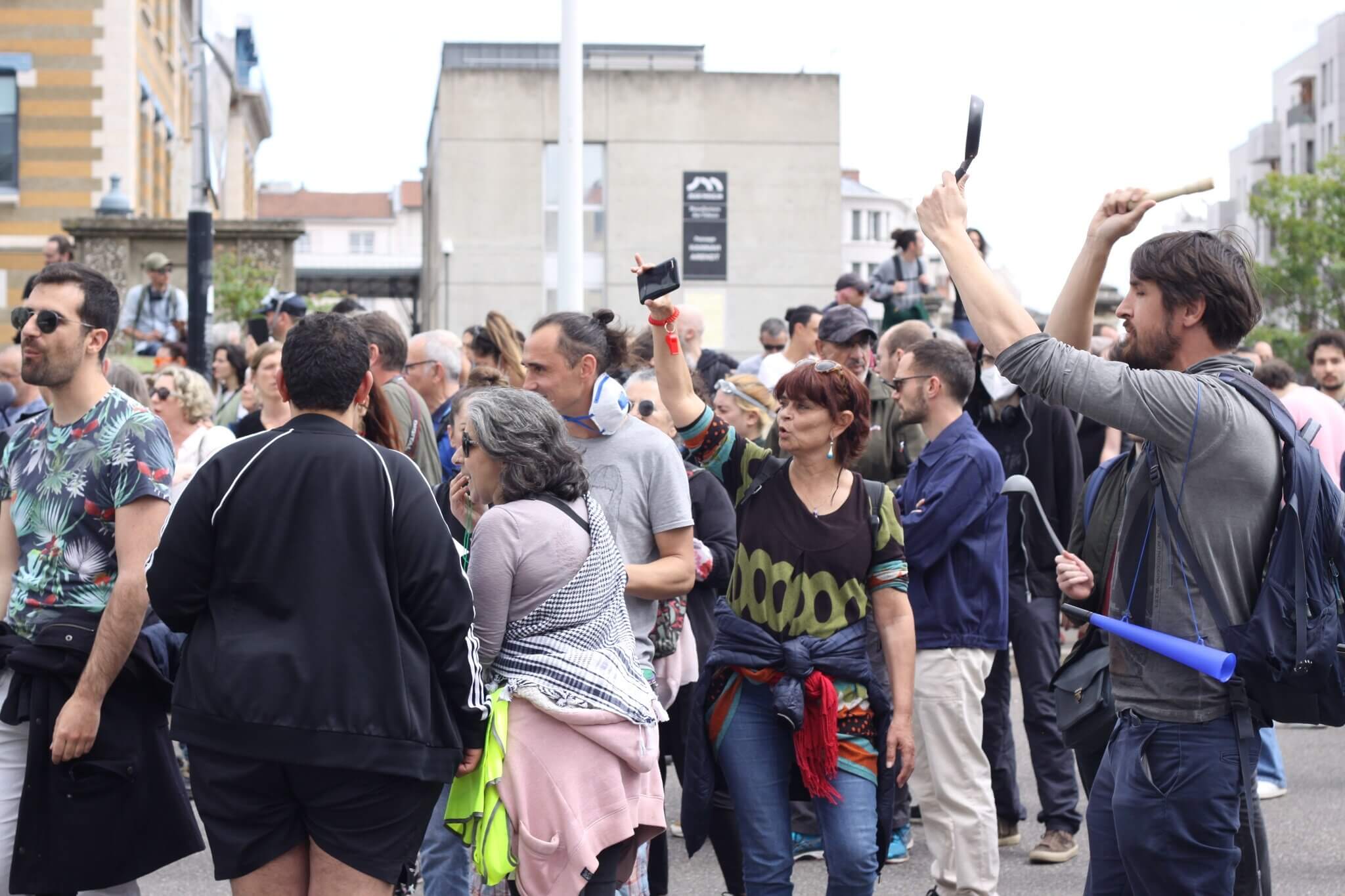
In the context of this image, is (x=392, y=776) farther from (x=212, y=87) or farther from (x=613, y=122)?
(x=613, y=122)

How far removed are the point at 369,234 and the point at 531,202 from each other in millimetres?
97327

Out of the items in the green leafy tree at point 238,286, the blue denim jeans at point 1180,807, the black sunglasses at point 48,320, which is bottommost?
the blue denim jeans at point 1180,807

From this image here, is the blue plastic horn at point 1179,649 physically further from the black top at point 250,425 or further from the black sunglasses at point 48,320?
the black top at point 250,425

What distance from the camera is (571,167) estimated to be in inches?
452

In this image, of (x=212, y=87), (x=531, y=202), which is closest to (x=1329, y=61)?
(x=531, y=202)

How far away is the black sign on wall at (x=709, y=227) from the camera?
39219 millimetres

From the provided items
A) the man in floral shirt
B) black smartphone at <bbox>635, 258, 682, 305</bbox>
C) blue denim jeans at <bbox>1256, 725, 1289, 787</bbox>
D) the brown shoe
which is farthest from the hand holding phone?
blue denim jeans at <bbox>1256, 725, 1289, 787</bbox>

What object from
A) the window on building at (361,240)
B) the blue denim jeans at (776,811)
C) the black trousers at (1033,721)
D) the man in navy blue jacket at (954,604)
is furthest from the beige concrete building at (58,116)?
the window on building at (361,240)

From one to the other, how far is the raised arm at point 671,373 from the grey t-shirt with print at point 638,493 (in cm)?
15

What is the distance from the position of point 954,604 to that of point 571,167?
656cm

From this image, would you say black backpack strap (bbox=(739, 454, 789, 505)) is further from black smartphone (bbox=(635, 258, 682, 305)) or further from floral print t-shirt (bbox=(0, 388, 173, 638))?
floral print t-shirt (bbox=(0, 388, 173, 638))

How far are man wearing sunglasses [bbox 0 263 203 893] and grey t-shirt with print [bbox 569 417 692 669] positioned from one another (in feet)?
4.43

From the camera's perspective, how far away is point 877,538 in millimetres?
4980

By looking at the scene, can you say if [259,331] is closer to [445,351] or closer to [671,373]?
[445,351]
